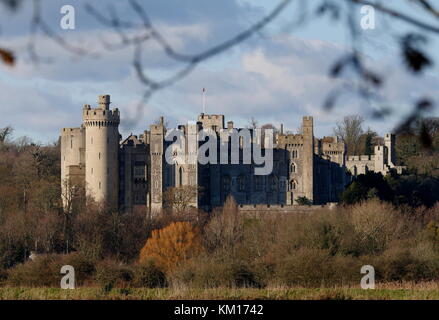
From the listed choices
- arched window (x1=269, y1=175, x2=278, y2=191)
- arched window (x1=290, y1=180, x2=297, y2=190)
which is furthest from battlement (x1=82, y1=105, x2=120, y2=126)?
arched window (x1=290, y1=180, x2=297, y2=190)

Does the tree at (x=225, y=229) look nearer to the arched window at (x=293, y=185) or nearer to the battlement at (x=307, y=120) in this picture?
the arched window at (x=293, y=185)

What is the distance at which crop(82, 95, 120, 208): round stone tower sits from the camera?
57.3 metres

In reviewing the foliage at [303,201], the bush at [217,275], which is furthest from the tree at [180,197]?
the bush at [217,275]

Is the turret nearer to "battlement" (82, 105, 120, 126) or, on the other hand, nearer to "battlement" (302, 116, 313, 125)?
"battlement" (302, 116, 313, 125)

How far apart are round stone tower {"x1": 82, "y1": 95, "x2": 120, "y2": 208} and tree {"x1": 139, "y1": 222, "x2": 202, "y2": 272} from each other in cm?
1253

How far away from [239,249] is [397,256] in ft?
24.7

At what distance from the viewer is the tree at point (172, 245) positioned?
121ft

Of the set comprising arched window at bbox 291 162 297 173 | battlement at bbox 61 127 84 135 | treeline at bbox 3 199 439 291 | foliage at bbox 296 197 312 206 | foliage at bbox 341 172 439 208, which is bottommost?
treeline at bbox 3 199 439 291

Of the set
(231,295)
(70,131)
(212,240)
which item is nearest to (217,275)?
(231,295)

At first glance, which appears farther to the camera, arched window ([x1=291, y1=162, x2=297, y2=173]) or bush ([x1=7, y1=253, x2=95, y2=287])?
arched window ([x1=291, y1=162, x2=297, y2=173])
